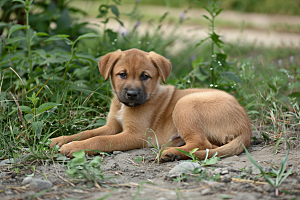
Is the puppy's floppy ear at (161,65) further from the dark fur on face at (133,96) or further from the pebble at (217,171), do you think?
the pebble at (217,171)

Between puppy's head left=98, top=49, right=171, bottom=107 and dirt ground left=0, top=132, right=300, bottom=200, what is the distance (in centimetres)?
76

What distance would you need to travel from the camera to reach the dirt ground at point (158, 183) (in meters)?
2.33

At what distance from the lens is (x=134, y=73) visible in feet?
12.2

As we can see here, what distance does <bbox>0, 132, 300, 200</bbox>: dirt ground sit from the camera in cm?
233

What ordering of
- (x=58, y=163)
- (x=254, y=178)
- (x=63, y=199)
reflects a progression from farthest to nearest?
(x=58, y=163) → (x=254, y=178) → (x=63, y=199)

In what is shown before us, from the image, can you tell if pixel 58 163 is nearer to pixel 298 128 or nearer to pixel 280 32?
pixel 298 128

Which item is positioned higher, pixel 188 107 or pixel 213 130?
pixel 188 107

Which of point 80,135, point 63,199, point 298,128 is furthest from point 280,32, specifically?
point 63,199

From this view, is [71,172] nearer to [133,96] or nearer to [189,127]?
[133,96]

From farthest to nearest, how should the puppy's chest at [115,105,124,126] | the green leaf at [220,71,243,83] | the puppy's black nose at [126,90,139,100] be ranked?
the green leaf at [220,71,243,83] < the puppy's chest at [115,105,124,126] < the puppy's black nose at [126,90,139,100]

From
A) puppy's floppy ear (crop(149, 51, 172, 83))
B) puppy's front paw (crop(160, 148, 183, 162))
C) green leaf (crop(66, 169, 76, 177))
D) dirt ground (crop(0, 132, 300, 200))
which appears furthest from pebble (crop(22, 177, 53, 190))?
puppy's floppy ear (crop(149, 51, 172, 83))

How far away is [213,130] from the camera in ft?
11.5

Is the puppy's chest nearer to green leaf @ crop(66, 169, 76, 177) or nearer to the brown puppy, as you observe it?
the brown puppy

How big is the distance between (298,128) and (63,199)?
3176mm
